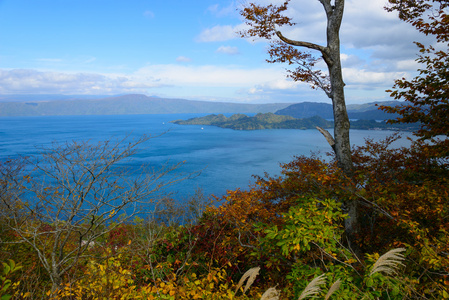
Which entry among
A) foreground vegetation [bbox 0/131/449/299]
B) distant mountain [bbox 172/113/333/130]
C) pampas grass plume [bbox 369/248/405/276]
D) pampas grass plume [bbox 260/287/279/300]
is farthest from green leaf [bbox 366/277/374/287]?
distant mountain [bbox 172/113/333/130]

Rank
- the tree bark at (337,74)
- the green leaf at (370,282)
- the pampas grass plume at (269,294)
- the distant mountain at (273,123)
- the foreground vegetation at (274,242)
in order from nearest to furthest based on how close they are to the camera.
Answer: the pampas grass plume at (269,294), the green leaf at (370,282), the foreground vegetation at (274,242), the tree bark at (337,74), the distant mountain at (273,123)

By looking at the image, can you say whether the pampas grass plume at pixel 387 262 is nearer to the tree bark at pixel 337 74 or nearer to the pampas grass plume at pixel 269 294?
the pampas grass plume at pixel 269 294

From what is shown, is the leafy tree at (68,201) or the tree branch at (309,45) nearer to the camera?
the leafy tree at (68,201)

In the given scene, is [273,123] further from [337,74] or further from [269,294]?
[269,294]

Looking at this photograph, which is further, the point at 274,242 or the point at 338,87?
the point at 338,87

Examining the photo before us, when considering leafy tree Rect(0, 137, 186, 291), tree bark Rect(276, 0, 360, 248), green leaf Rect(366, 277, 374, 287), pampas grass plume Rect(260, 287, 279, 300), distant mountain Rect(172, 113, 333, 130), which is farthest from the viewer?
distant mountain Rect(172, 113, 333, 130)

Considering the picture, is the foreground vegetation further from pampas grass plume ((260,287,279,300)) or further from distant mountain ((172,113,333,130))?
distant mountain ((172,113,333,130))

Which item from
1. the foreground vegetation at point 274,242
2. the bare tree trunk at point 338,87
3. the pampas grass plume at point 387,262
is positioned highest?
the bare tree trunk at point 338,87

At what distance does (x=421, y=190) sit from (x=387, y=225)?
1492 mm

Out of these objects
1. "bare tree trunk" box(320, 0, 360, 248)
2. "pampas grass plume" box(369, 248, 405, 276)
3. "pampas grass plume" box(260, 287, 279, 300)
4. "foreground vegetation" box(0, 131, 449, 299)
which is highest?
"bare tree trunk" box(320, 0, 360, 248)

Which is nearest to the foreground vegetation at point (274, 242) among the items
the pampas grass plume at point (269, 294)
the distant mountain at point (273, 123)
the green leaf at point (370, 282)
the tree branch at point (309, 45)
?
the green leaf at point (370, 282)

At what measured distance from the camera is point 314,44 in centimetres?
756

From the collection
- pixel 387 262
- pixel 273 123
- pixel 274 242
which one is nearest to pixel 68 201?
pixel 274 242

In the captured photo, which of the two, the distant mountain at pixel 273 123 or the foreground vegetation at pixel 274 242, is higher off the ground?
the distant mountain at pixel 273 123
